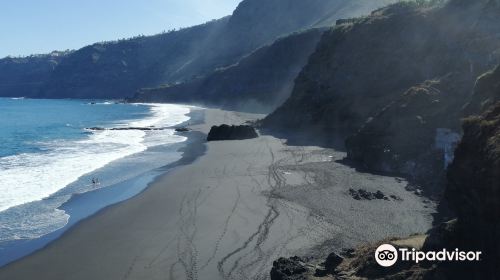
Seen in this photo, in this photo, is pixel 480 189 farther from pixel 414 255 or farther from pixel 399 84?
pixel 399 84

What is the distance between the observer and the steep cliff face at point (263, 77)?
111938mm

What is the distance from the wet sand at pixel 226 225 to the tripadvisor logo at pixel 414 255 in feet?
15.4

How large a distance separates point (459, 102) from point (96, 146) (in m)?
35.8

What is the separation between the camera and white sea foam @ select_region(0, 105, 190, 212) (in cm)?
2864

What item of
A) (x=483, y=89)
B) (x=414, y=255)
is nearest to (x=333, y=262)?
(x=414, y=255)

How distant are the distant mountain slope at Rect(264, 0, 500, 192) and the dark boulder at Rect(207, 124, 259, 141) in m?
5.96

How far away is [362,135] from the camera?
116 feet

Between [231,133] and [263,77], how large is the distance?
2867 inches

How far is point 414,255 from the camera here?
12.3 m

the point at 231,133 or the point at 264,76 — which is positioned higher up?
the point at 264,76

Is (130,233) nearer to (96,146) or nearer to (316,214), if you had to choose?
(316,214)

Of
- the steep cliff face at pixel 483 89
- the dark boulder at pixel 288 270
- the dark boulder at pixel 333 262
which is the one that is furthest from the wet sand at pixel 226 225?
the steep cliff face at pixel 483 89

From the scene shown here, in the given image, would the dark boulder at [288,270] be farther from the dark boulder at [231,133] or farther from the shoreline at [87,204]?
the dark boulder at [231,133]

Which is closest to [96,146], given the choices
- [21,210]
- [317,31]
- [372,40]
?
[21,210]
